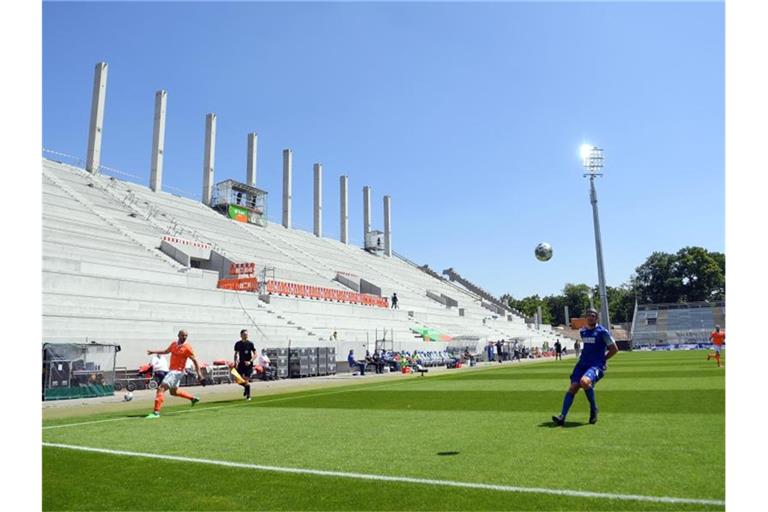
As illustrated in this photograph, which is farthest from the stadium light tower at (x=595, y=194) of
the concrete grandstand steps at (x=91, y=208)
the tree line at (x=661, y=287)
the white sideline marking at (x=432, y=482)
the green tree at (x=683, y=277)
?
the green tree at (x=683, y=277)

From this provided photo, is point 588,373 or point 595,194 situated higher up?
point 595,194

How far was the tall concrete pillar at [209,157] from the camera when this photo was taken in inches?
2319

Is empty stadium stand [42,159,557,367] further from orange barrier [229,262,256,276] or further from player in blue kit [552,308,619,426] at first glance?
player in blue kit [552,308,619,426]

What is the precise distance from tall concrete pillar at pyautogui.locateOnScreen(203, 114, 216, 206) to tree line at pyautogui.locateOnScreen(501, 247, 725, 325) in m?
Answer: 78.8

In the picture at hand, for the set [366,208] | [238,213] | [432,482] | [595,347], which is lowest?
[432,482]

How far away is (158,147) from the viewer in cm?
5306

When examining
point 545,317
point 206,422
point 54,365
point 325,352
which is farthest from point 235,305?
point 545,317

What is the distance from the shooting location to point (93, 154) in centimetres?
4753

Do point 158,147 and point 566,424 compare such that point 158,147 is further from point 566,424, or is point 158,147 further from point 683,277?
point 683,277

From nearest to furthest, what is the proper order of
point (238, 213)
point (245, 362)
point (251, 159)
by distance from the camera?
point (245, 362) < point (238, 213) < point (251, 159)

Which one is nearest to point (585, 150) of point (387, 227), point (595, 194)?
point (595, 194)

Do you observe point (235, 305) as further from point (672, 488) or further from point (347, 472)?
point (672, 488)

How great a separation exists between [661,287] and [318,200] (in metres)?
84.8
